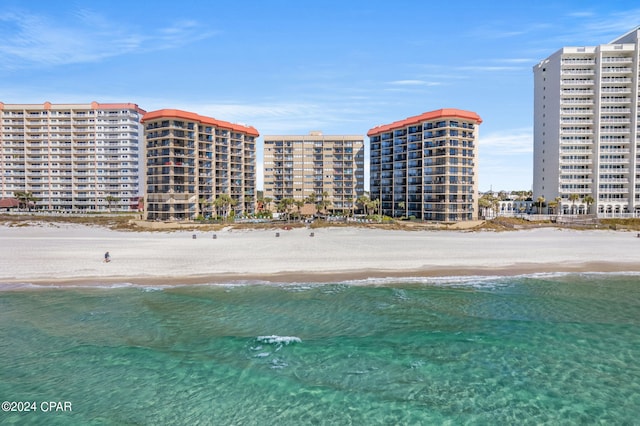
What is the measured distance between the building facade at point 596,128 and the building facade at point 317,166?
60.4 m

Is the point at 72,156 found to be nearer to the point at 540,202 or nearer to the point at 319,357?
the point at 319,357

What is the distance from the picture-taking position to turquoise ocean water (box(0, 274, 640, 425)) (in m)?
13.9

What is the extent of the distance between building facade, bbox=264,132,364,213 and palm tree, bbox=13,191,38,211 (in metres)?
79.9

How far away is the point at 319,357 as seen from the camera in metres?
17.8

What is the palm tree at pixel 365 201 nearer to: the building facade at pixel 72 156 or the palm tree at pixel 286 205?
the palm tree at pixel 286 205

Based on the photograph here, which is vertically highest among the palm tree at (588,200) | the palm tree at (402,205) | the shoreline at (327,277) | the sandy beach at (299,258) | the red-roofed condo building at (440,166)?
the red-roofed condo building at (440,166)

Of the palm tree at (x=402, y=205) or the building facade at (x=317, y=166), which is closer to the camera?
the palm tree at (x=402, y=205)

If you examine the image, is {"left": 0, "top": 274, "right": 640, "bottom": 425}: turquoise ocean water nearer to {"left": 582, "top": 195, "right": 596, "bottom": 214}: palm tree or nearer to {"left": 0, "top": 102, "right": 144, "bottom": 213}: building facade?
{"left": 582, "top": 195, "right": 596, "bottom": 214}: palm tree

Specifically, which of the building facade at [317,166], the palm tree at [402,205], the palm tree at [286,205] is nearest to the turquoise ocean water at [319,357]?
the palm tree at [286,205]

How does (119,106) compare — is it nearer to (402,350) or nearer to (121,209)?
(121,209)

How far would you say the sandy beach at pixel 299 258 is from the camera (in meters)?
33.8

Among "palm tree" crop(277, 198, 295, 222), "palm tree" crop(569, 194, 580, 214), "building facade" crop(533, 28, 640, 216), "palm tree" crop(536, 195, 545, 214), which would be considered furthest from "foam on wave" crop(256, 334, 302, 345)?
"palm tree" crop(536, 195, 545, 214)

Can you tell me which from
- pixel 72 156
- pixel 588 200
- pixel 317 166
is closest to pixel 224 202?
pixel 317 166

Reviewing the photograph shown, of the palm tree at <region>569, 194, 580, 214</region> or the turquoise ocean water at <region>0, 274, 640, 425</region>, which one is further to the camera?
the palm tree at <region>569, 194, 580, 214</region>
